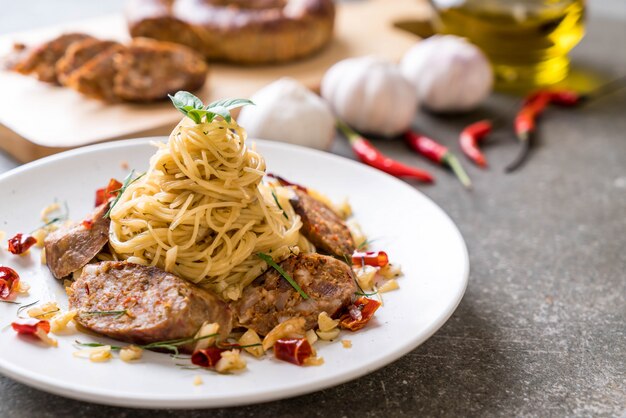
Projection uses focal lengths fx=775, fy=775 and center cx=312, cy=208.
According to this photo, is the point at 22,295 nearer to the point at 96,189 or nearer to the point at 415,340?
the point at 96,189

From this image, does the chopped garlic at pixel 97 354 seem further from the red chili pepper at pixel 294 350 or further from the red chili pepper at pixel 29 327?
the red chili pepper at pixel 294 350

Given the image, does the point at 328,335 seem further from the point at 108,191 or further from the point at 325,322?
the point at 108,191

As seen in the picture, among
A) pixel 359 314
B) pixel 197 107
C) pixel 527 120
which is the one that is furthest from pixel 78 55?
pixel 359 314

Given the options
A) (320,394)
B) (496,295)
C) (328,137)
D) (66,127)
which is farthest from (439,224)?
(66,127)

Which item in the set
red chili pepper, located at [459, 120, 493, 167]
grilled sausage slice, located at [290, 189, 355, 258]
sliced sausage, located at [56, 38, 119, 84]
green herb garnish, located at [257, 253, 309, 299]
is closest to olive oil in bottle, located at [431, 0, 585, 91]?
red chili pepper, located at [459, 120, 493, 167]

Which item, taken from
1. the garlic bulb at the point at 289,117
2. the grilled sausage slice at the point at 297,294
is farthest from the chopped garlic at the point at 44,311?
the garlic bulb at the point at 289,117
